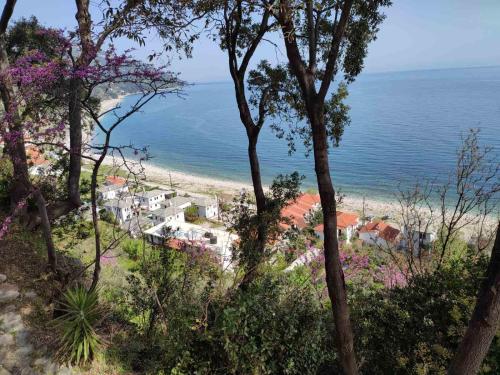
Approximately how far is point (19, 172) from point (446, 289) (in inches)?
243

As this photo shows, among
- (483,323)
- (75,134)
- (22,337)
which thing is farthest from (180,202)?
(483,323)

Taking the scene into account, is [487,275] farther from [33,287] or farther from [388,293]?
[33,287]

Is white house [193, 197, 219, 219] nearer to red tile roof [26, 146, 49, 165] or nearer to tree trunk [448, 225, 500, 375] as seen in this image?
red tile roof [26, 146, 49, 165]

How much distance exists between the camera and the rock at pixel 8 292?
474 centimetres

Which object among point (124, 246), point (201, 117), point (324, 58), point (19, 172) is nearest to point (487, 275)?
point (324, 58)

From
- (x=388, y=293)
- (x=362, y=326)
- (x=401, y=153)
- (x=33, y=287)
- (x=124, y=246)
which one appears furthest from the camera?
(x=401, y=153)

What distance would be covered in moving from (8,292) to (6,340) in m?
0.87

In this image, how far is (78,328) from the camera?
4176 millimetres

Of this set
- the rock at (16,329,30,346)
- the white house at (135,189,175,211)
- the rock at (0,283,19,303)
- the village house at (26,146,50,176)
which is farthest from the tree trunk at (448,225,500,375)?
the white house at (135,189,175,211)

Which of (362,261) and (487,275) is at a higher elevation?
(487,275)

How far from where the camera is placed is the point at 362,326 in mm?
5969

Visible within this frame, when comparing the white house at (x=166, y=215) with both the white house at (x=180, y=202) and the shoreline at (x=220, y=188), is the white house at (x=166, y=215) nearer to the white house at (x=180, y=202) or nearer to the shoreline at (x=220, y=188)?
the white house at (x=180, y=202)

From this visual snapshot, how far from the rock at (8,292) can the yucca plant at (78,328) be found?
33.2 inches

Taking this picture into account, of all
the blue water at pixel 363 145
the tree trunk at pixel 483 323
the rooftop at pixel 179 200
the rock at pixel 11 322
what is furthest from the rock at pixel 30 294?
the rooftop at pixel 179 200
